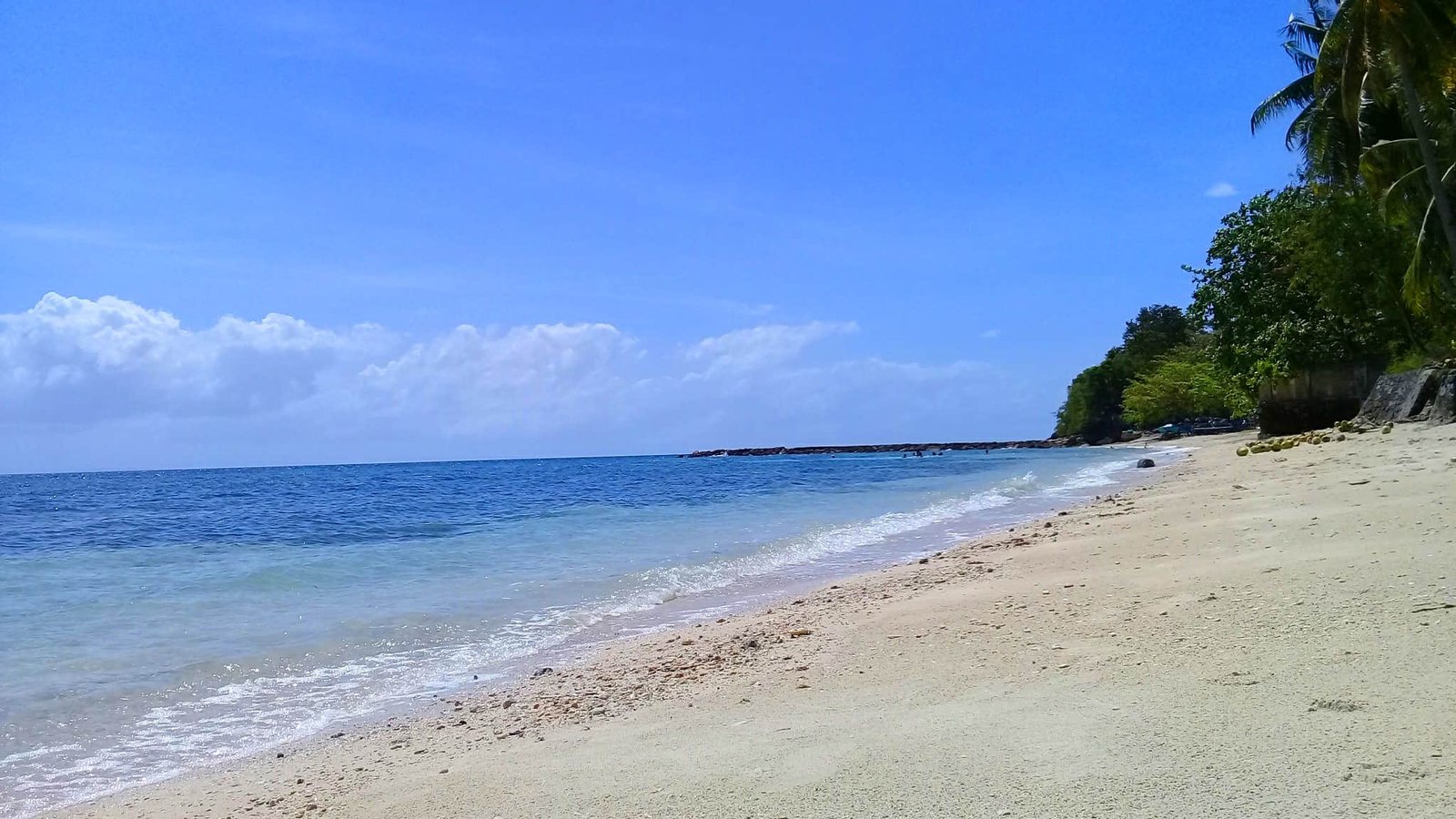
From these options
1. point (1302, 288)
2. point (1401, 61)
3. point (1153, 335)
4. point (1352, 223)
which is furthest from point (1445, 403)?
point (1153, 335)

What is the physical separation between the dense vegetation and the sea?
1006cm

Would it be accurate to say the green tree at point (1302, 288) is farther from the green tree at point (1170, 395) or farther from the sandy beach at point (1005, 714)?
the sandy beach at point (1005, 714)

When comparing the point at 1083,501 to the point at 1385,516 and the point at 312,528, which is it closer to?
the point at 1385,516

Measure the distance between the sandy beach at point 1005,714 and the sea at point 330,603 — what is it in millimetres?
887

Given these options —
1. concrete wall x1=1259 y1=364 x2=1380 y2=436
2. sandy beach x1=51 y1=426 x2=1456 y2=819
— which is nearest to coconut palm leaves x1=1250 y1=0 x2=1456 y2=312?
concrete wall x1=1259 y1=364 x2=1380 y2=436

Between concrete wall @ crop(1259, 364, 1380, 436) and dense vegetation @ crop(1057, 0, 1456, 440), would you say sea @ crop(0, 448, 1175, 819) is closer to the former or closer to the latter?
dense vegetation @ crop(1057, 0, 1456, 440)

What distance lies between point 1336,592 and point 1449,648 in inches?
56.4

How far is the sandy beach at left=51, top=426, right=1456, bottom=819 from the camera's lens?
343cm

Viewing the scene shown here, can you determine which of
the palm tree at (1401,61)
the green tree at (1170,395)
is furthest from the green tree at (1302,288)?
the green tree at (1170,395)

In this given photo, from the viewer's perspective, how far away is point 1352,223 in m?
32.1

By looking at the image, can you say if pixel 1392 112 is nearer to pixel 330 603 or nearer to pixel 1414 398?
pixel 1414 398

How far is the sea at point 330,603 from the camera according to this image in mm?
6586

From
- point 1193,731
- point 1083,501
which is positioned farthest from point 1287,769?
point 1083,501

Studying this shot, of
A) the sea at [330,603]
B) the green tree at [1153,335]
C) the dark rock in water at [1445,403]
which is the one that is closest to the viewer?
the sea at [330,603]
